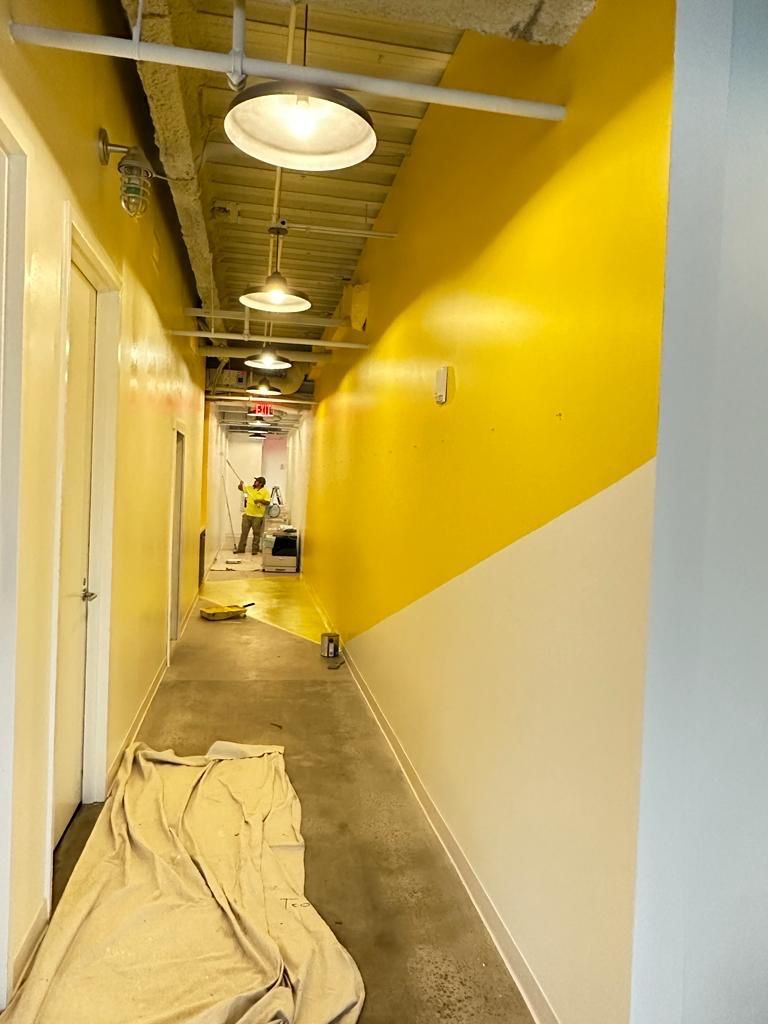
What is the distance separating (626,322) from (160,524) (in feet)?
12.4

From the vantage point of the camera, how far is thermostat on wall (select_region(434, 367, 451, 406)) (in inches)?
112

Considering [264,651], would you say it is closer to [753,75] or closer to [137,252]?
[137,252]

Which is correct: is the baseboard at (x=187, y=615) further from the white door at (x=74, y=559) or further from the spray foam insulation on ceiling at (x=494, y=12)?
the spray foam insulation on ceiling at (x=494, y=12)

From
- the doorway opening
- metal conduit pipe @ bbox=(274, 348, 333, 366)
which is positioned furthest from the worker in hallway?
the doorway opening

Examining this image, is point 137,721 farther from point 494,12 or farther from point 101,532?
point 494,12

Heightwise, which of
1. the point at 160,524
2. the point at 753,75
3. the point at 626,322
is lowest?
the point at 160,524

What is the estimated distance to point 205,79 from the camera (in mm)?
A: 3129

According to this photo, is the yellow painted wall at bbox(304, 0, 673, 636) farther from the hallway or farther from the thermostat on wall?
the hallway

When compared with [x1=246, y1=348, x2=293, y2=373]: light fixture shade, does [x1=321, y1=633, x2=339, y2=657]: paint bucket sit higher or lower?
lower

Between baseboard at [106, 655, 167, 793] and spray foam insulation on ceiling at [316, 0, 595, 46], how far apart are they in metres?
3.16

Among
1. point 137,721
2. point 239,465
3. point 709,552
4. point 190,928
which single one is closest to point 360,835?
point 190,928

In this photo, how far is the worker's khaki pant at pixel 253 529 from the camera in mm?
12828

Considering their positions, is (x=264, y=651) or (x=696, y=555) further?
(x=264, y=651)

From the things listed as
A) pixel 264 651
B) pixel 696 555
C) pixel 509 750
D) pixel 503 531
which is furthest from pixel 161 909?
pixel 264 651
